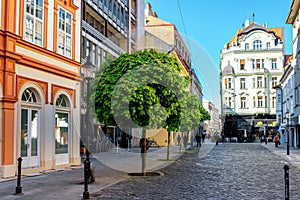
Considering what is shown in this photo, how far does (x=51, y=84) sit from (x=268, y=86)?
56416 mm

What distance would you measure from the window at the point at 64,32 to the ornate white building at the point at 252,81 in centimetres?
5214

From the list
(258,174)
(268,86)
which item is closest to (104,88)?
(258,174)

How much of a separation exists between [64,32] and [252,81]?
179 feet

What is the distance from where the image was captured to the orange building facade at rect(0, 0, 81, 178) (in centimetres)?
1403

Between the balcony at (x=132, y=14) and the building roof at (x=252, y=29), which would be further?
the building roof at (x=252, y=29)

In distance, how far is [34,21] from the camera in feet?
53.2

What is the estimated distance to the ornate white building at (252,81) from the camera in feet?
221

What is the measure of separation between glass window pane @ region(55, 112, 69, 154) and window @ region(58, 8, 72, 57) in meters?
2.99

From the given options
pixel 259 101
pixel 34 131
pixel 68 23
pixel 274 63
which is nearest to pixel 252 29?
pixel 274 63

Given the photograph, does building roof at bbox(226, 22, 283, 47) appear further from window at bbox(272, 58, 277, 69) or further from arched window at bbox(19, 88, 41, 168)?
arched window at bbox(19, 88, 41, 168)

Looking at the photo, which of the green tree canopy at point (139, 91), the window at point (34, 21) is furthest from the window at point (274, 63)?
the window at point (34, 21)

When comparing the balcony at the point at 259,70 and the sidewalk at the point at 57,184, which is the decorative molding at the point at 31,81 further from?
the balcony at the point at 259,70

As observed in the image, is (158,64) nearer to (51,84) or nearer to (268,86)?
(51,84)

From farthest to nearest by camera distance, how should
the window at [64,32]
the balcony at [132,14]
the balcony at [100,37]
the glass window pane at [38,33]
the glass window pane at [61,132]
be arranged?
the balcony at [132,14] < the balcony at [100,37] < the window at [64,32] < the glass window pane at [61,132] < the glass window pane at [38,33]
